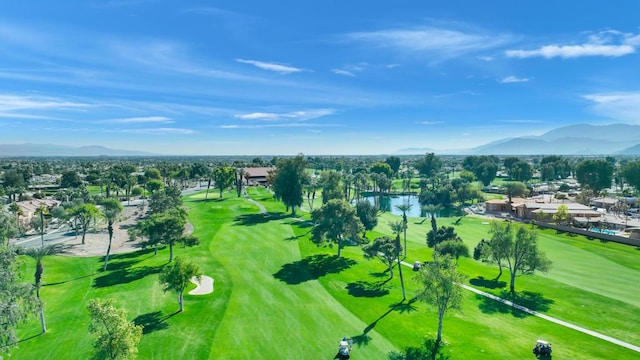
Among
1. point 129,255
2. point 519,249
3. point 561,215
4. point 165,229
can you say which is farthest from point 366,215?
point 561,215

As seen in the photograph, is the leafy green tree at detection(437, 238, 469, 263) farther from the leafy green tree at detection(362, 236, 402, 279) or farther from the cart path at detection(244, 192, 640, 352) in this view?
the leafy green tree at detection(362, 236, 402, 279)

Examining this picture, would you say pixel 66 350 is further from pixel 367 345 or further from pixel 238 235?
pixel 238 235

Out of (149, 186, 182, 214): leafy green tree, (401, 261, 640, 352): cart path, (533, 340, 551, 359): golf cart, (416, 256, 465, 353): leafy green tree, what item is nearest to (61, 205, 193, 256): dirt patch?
(149, 186, 182, 214): leafy green tree

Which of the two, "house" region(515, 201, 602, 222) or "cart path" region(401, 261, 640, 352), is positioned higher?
"house" region(515, 201, 602, 222)

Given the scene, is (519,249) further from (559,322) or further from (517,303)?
(559,322)

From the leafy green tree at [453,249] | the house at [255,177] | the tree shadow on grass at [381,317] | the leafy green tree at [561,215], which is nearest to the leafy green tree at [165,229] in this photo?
the tree shadow on grass at [381,317]

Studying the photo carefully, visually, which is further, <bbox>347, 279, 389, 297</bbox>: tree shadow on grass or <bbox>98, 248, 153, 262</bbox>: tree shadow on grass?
<bbox>98, 248, 153, 262</bbox>: tree shadow on grass

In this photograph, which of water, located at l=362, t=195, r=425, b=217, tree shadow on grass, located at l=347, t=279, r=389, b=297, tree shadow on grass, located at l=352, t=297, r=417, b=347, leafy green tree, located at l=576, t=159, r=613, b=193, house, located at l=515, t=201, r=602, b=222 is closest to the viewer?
tree shadow on grass, located at l=352, t=297, r=417, b=347

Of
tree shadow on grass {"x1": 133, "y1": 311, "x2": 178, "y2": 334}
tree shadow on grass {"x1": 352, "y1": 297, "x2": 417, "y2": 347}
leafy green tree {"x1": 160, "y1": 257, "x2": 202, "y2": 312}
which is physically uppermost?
leafy green tree {"x1": 160, "y1": 257, "x2": 202, "y2": 312}
